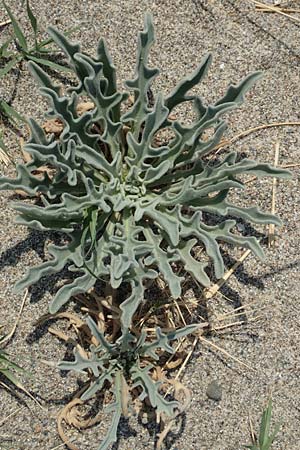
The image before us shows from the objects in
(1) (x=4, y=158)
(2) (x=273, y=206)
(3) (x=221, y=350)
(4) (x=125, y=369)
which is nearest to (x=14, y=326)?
(4) (x=125, y=369)

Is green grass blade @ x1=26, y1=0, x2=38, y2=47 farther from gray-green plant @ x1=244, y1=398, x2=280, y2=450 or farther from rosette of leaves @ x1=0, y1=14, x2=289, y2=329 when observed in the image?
gray-green plant @ x1=244, y1=398, x2=280, y2=450

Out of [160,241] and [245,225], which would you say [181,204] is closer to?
[160,241]

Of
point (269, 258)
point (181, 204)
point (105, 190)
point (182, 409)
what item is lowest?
point (182, 409)

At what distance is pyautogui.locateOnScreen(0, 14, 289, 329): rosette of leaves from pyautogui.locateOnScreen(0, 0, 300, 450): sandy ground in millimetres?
243

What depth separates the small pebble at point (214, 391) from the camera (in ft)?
8.33

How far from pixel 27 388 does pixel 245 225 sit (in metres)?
0.92

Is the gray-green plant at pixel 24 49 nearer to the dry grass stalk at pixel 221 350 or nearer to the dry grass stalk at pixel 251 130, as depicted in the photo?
the dry grass stalk at pixel 251 130

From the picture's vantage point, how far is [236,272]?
2574 millimetres

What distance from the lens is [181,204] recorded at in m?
2.38

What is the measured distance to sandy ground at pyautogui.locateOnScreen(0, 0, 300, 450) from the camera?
250 centimetres

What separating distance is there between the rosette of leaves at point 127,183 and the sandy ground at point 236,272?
0.80 feet

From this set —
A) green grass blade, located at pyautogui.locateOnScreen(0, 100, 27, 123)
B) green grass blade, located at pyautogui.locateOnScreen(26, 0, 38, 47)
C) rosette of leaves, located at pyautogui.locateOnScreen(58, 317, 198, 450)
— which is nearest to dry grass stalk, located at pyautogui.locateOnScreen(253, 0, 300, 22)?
green grass blade, located at pyautogui.locateOnScreen(26, 0, 38, 47)

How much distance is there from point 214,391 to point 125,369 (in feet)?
1.05

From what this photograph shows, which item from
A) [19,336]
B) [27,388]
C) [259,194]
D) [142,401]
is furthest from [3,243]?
[259,194]
